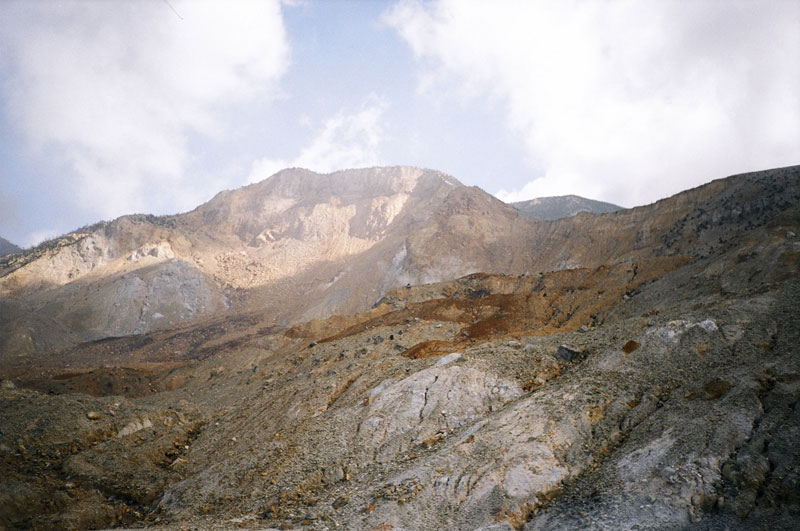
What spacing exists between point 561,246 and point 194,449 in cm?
5484

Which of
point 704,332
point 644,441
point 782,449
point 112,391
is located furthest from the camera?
point 112,391

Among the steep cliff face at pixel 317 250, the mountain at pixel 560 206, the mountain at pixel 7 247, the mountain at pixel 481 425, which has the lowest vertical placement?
the mountain at pixel 481 425

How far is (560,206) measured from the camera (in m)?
137

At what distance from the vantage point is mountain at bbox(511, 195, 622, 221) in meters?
131

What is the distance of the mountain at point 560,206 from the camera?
130875mm

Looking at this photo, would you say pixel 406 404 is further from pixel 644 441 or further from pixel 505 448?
pixel 644 441

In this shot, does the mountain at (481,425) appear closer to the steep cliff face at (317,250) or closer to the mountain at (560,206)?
the steep cliff face at (317,250)

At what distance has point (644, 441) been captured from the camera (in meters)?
8.38

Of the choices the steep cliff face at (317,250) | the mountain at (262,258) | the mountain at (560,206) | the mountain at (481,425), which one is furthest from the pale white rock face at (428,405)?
the mountain at (560,206)

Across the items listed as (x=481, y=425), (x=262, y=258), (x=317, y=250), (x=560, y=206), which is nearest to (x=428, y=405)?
(x=481, y=425)

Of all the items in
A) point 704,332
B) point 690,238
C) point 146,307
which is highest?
point 146,307

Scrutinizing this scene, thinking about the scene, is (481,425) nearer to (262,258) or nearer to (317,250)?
(317,250)

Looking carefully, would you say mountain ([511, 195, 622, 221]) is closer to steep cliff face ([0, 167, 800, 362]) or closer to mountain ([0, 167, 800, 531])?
steep cliff face ([0, 167, 800, 362])

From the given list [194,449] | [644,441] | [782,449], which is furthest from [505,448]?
[194,449]
